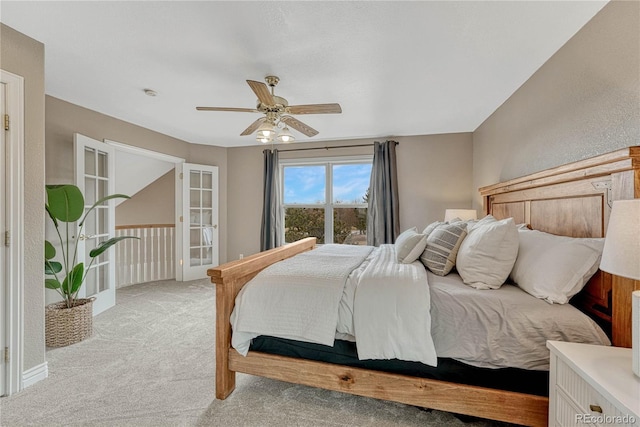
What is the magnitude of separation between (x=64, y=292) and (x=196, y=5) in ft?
8.82

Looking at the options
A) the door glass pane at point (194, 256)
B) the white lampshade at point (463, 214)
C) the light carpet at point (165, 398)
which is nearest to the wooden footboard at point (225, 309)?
the light carpet at point (165, 398)

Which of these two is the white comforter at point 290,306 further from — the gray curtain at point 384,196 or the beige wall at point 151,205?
the beige wall at point 151,205

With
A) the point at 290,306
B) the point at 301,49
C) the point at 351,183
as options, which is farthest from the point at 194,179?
the point at 290,306

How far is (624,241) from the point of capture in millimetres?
920

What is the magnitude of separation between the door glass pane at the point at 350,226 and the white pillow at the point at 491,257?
284cm

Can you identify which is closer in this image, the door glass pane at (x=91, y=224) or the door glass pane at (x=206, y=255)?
the door glass pane at (x=91, y=224)

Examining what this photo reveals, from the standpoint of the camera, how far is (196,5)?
5.14 ft

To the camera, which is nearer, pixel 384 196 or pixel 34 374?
pixel 34 374

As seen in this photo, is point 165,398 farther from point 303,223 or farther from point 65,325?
point 303,223

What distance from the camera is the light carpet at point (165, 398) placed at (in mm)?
1540

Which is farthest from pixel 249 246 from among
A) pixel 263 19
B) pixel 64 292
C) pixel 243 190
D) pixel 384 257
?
pixel 263 19

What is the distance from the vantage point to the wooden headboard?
1238 millimetres

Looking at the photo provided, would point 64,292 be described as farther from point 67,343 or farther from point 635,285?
point 635,285

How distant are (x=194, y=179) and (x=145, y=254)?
4.80 ft
